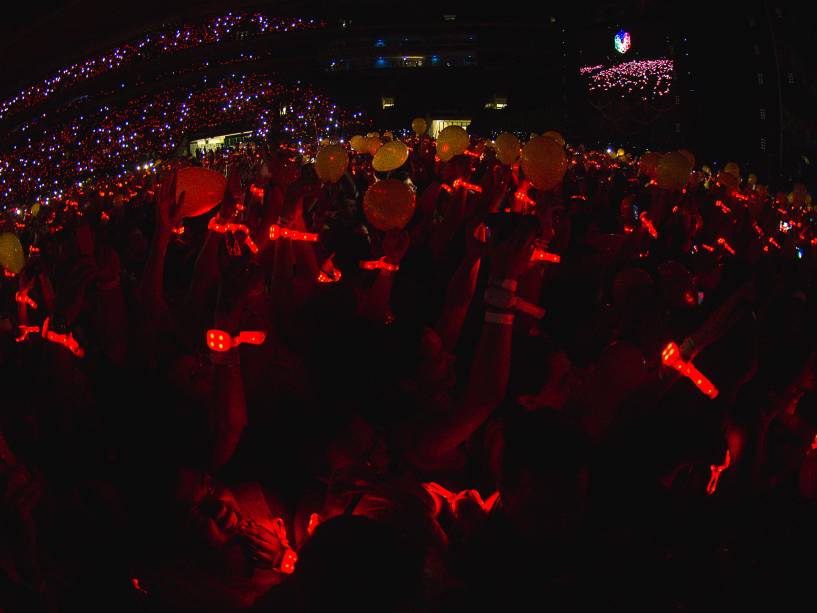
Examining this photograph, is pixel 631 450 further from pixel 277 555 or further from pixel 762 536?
pixel 277 555

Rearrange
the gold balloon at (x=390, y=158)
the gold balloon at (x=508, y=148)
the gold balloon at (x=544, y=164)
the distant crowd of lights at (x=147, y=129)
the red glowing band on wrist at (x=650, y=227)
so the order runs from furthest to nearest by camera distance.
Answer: the distant crowd of lights at (x=147, y=129) → the gold balloon at (x=508, y=148) → the gold balloon at (x=390, y=158) → the red glowing band on wrist at (x=650, y=227) → the gold balloon at (x=544, y=164)

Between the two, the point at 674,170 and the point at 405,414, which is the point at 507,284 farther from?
the point at 674,170

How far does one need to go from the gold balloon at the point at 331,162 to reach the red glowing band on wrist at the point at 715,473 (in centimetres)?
386

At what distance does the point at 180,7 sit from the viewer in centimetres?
1212

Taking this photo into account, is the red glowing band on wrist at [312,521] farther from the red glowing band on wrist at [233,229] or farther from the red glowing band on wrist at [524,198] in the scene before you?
the red glowing band on wrist at [524,198]

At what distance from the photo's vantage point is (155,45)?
22.0 meters

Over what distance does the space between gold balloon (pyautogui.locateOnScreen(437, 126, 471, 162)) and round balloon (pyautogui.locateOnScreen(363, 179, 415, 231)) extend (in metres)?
3.15

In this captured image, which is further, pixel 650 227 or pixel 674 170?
pixel 674 170

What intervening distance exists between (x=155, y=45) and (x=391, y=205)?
2312 centimetres

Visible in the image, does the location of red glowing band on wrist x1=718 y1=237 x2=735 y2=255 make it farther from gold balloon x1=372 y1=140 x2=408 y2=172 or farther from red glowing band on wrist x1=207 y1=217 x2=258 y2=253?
red glowing band on wrist x1=207 y1=217 x2=258 y2=253

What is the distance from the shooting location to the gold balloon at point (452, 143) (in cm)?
634

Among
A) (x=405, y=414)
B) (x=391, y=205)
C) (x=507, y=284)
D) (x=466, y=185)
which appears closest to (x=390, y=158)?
(x=466, y=185)

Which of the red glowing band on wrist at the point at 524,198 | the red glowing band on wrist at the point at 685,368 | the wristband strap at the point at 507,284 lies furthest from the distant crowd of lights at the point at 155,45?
the red glowing band on wrist at the point at 685,368

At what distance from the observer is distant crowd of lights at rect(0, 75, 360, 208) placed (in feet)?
40.9
